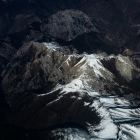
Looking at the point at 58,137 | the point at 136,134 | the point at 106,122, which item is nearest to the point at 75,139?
the point at 58,137

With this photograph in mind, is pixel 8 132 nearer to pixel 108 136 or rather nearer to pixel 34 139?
pixel 34 139

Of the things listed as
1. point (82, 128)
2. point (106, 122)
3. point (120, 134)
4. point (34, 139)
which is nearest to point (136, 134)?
point (120, 134)

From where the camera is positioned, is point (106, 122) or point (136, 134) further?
point (106, 122)

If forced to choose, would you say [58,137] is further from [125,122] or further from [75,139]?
[125,122]

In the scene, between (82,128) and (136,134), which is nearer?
(136,134)

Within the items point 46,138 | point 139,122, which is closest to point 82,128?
point 46,138

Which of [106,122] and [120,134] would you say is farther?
[106,122]

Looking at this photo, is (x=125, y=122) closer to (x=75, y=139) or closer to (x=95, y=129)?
(x=95, y=129)
